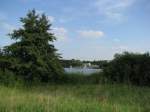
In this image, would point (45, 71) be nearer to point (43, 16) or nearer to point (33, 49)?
point (33, 49)

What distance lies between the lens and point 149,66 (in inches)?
763

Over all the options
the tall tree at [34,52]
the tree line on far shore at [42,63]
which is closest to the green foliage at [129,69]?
the tree line on far shore at [42,63]

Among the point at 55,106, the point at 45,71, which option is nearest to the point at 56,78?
the point at 45,71

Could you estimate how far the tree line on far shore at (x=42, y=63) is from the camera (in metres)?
20.0

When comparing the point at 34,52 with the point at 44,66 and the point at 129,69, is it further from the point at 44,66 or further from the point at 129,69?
the point at 129,69

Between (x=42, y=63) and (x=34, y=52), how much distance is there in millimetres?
1002

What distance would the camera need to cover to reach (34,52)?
70.8ft

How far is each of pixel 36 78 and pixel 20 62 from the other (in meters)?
1.70

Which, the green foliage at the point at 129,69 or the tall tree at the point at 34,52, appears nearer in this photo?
the green foliage at the point at 129,69

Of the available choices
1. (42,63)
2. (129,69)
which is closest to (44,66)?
(42,63)

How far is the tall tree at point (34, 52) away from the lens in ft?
70.8

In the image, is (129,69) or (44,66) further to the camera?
(44,66)

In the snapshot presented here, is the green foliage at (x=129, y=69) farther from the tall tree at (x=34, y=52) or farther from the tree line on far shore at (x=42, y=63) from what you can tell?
the tall tree at (x=34, y=52)

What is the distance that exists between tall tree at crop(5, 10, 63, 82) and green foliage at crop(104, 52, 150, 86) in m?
3.93
